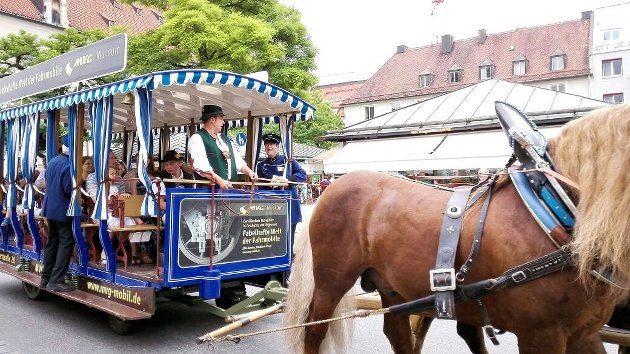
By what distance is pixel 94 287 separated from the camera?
17.3ft

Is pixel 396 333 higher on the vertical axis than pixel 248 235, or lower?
lower

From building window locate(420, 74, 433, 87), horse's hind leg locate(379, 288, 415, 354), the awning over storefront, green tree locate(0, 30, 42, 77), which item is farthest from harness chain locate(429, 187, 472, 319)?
building window locate(420, 74, 433, 87)

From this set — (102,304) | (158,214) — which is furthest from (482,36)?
(102,304)

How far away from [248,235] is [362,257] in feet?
6.29

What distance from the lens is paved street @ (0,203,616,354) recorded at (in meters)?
4.63

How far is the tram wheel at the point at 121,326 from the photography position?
15.9 ft

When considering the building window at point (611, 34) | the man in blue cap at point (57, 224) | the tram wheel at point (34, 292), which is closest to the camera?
the man in blue cap at point (57, 224)

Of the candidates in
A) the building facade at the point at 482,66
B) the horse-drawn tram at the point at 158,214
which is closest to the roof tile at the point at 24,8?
the building facade at the point at 482,66

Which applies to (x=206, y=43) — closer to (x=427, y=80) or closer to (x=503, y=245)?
(x=503, y=245)

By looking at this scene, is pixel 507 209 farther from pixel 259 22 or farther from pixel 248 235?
pixel 259 22

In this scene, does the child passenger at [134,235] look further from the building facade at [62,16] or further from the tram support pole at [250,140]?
the building facade at [62,16]

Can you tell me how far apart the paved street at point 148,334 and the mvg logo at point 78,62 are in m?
2.80

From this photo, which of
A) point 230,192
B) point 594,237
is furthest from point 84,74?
point 594,237

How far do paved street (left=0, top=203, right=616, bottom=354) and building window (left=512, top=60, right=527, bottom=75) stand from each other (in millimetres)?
35852
